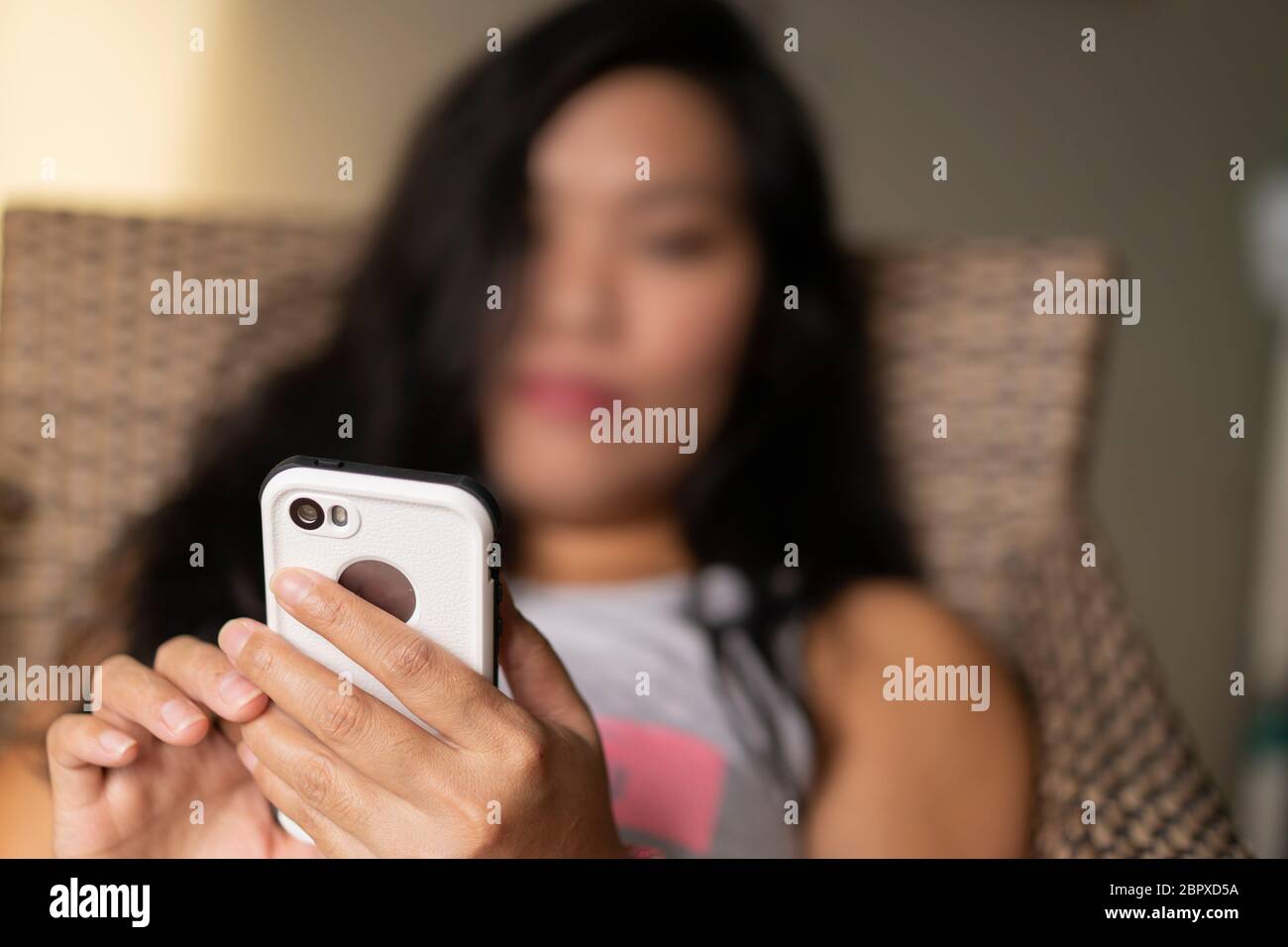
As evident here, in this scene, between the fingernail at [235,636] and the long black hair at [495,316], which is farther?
the long black hair at [495,316]

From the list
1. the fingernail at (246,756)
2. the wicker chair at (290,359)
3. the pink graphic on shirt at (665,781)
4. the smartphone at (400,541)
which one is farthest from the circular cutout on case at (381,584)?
the wicker chair at (290,359)

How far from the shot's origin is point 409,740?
376mm

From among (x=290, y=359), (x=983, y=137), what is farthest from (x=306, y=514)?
(x=983, y=137)

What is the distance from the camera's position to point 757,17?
0.88m

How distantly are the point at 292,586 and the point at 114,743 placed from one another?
14 cm

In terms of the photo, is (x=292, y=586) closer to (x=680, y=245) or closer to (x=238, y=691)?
(x=238, y=691)

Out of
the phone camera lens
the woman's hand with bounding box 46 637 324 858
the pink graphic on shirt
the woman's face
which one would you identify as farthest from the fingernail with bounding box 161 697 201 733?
the woman's face

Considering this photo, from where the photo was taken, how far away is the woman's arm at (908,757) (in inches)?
24.7

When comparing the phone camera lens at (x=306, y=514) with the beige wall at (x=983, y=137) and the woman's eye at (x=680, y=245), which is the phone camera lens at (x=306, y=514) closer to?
the woman's eye at (x=680, y=245)

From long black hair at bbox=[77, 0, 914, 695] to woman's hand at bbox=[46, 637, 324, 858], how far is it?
0.91ft

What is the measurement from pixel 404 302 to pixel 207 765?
0.48m

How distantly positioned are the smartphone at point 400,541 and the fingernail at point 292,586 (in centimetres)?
2
